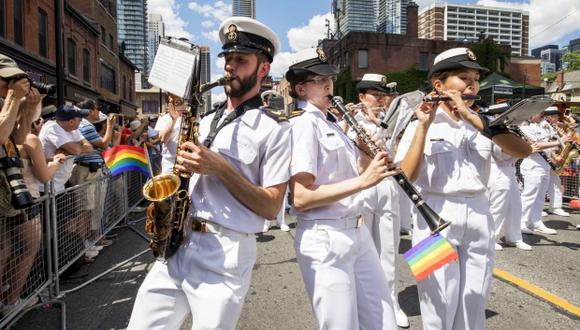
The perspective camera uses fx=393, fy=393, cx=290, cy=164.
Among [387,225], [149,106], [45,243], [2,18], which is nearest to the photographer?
[387,225]

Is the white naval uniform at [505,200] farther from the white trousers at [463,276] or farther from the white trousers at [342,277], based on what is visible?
the white trousers at [342,277]

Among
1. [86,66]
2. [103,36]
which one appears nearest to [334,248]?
[86,66]

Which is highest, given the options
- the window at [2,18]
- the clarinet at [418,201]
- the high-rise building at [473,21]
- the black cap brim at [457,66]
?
the high-rise building at [473,21]

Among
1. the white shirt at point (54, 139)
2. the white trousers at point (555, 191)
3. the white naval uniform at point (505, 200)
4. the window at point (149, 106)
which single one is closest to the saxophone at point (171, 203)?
the white shirt at point (54, 139)

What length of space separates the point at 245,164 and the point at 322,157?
57 centimetres

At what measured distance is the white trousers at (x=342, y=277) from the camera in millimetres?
2094

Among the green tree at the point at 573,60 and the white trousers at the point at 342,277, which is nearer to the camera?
the white trousers at the point at 342,277

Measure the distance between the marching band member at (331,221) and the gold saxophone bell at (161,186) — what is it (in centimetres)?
64

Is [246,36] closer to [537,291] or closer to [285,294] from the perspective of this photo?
[285,294]

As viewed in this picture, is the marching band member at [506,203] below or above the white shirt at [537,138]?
below

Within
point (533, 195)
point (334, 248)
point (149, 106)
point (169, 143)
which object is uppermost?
point (149, 106)

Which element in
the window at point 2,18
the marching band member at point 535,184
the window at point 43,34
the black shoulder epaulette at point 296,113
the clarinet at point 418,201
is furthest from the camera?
the window at point 43,34

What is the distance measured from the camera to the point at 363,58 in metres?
A: 43.2

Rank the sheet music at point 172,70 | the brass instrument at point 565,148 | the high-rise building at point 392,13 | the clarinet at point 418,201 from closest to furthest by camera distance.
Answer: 1. the sheet music at point 172,70
2. the clarinet at point 418,201
3. the brass instrument at point 565,148
4. the high-rise building at point 392,13
